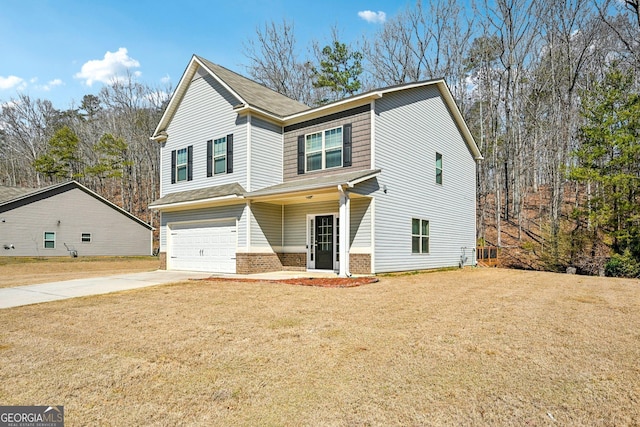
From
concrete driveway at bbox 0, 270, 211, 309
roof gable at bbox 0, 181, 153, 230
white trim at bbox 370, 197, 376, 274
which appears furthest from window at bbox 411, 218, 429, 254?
roof gable at bbox 0, 181, 153, 230

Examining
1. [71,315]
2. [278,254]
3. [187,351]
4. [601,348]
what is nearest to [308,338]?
[187,351]

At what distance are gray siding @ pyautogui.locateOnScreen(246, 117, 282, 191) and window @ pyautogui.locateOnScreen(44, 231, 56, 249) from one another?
18.5 meters

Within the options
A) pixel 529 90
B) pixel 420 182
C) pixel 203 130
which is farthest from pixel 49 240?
pixel 529 90

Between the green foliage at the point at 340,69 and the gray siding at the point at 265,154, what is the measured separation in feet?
51.1

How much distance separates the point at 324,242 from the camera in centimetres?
1409

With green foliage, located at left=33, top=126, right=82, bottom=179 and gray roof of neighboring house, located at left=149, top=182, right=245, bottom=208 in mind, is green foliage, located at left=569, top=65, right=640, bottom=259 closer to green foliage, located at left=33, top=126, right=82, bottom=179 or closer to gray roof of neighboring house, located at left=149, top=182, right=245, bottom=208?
gray roof of neighboring house, located at left=149, top=182, right=245, bottom=208

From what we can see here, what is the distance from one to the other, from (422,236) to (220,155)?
328 inches

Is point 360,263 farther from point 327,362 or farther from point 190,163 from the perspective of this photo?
point 327,362

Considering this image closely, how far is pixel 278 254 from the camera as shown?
14.9 meters

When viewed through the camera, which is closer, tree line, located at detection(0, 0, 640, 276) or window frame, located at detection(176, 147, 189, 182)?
window frame, located at detection(176, 147, 189, 182)

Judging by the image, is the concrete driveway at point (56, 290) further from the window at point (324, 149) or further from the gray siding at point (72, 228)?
the gray siding at point (72, 228)

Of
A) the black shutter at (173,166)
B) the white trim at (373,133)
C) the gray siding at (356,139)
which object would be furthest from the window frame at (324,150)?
the black shutter at (173,166)

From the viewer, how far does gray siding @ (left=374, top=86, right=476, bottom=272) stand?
13.3 metres

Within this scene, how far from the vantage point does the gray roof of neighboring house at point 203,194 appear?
45.6ft
